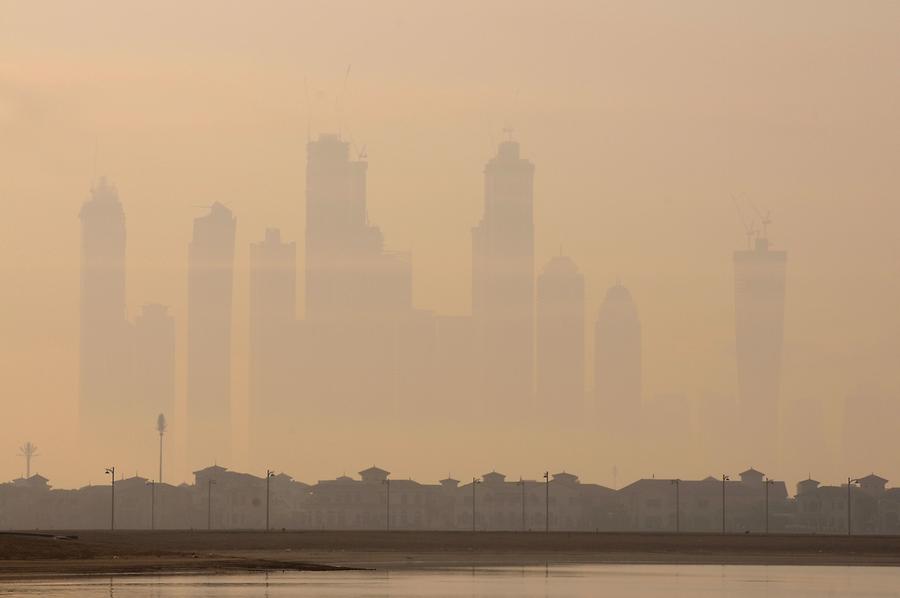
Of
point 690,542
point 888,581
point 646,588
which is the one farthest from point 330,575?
point 690,542

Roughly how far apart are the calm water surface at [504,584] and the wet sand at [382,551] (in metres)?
8.02

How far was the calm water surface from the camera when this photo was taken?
90500 mm

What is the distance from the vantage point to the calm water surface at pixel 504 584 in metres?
90.5

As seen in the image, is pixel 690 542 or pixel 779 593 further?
pixel 690 542

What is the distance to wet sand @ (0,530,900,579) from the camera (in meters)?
117

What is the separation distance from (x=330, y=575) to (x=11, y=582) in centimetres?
2371

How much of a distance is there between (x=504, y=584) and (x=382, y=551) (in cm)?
6106

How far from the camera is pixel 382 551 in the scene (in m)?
163

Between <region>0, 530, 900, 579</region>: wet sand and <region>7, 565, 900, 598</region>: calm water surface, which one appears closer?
<region>7, 565, 900, 598</region>: calm water surface

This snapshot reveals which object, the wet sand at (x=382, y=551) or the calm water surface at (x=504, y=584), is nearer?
the calm water surface at (x=504, y=584)

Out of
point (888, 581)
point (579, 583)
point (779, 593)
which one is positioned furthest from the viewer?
point (888, 581)

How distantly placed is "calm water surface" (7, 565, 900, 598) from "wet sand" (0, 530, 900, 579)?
8.02 metres

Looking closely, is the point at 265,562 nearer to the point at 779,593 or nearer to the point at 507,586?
the point at 507,586

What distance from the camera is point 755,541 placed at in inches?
7539
